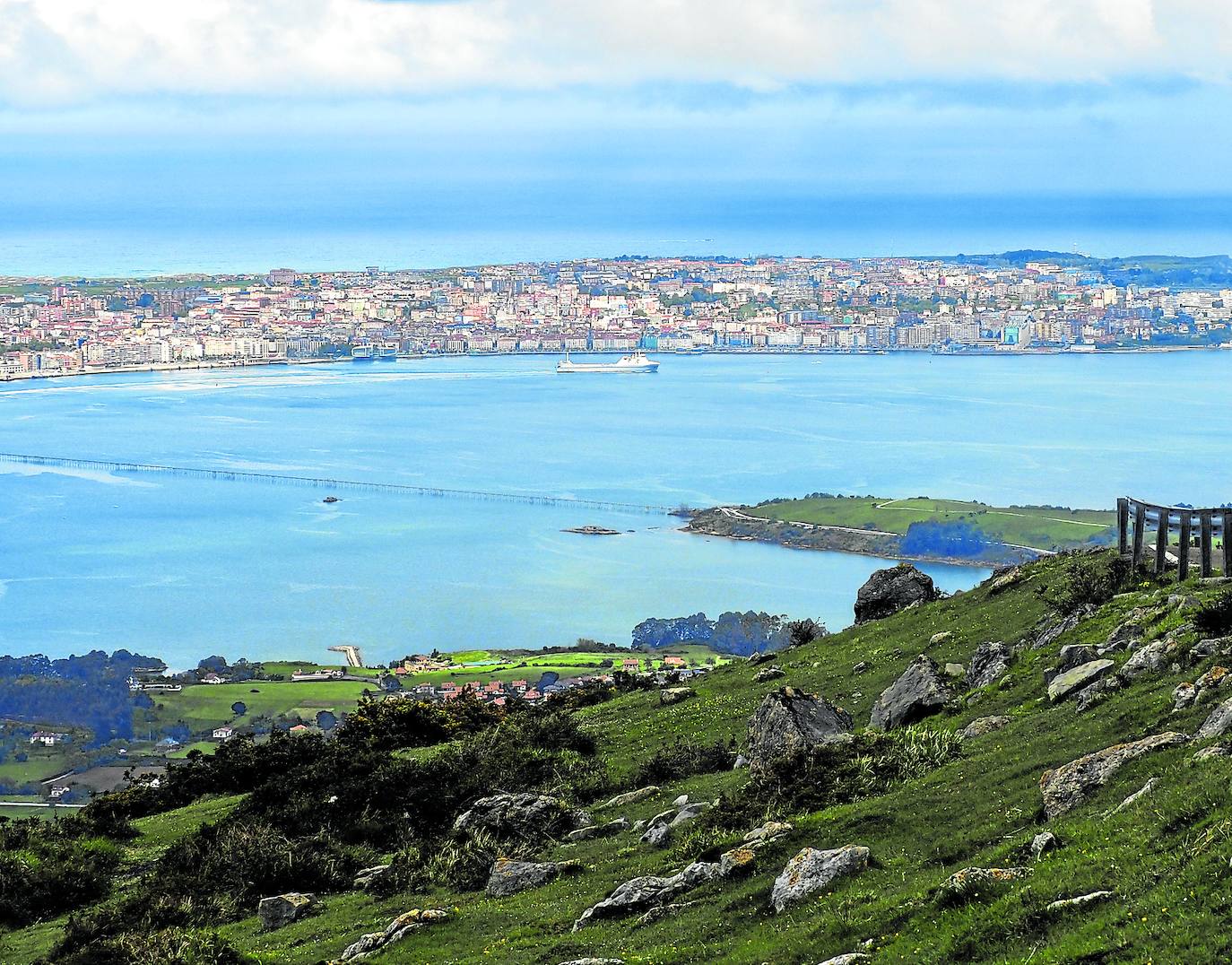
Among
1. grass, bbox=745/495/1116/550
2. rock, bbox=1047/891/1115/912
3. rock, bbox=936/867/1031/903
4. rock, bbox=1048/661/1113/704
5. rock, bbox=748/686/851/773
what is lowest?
grass, bbox=745/495/1116/550

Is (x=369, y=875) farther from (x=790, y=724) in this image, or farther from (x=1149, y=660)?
(x=1149, y=660)

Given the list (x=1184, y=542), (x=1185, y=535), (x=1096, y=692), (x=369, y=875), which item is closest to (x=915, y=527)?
(x=1184, y=542)

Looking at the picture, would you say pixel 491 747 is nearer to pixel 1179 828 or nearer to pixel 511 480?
pixel 1179 828

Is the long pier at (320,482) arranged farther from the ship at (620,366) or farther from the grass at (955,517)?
the ship at (620,366)

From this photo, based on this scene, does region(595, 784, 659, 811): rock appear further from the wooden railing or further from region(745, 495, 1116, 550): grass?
region(745, 495, 1116, 550): grass

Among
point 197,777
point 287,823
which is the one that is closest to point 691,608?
point 197,777

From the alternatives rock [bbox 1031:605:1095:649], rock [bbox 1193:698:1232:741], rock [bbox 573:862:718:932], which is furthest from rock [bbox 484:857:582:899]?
rock [bbox 1031:605:1095:649]

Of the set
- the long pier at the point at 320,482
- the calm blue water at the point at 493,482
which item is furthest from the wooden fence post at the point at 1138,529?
the long pier at the point at 320,482
